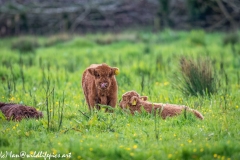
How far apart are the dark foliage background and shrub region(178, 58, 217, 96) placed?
1374 cm

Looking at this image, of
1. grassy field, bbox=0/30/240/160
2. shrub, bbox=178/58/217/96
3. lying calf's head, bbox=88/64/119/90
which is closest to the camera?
grassy field, bbox=0/30/240/160

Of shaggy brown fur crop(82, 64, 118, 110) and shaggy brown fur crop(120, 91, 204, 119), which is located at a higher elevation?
shaggy brown fur crop(82, 64, 118, 110)

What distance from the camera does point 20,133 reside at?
7145 mm

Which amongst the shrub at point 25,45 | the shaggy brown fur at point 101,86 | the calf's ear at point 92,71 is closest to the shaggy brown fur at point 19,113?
the shaggy brown fur at point 101,86

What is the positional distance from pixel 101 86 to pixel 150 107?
3.01 feet

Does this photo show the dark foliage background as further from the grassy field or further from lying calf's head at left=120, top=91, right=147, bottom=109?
lying calf's head at left=120, top=91, right=147, bottom=109

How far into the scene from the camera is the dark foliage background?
2345 cm

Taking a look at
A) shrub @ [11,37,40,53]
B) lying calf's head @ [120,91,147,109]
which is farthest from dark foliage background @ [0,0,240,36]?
lying calf's head @ [120,91,147,109]

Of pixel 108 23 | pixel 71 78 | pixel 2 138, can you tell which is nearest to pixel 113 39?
pixel 108 23

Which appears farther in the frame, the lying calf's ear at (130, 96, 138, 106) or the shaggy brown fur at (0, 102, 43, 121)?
the lying calf's ear at (130, 96, 138, 106)

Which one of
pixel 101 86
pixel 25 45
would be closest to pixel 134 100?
pixel 101 86

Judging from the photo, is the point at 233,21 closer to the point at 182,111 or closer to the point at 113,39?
the point at 113,39

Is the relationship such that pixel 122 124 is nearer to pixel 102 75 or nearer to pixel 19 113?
pixel 102 75

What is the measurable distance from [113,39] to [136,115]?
38.1 feet
